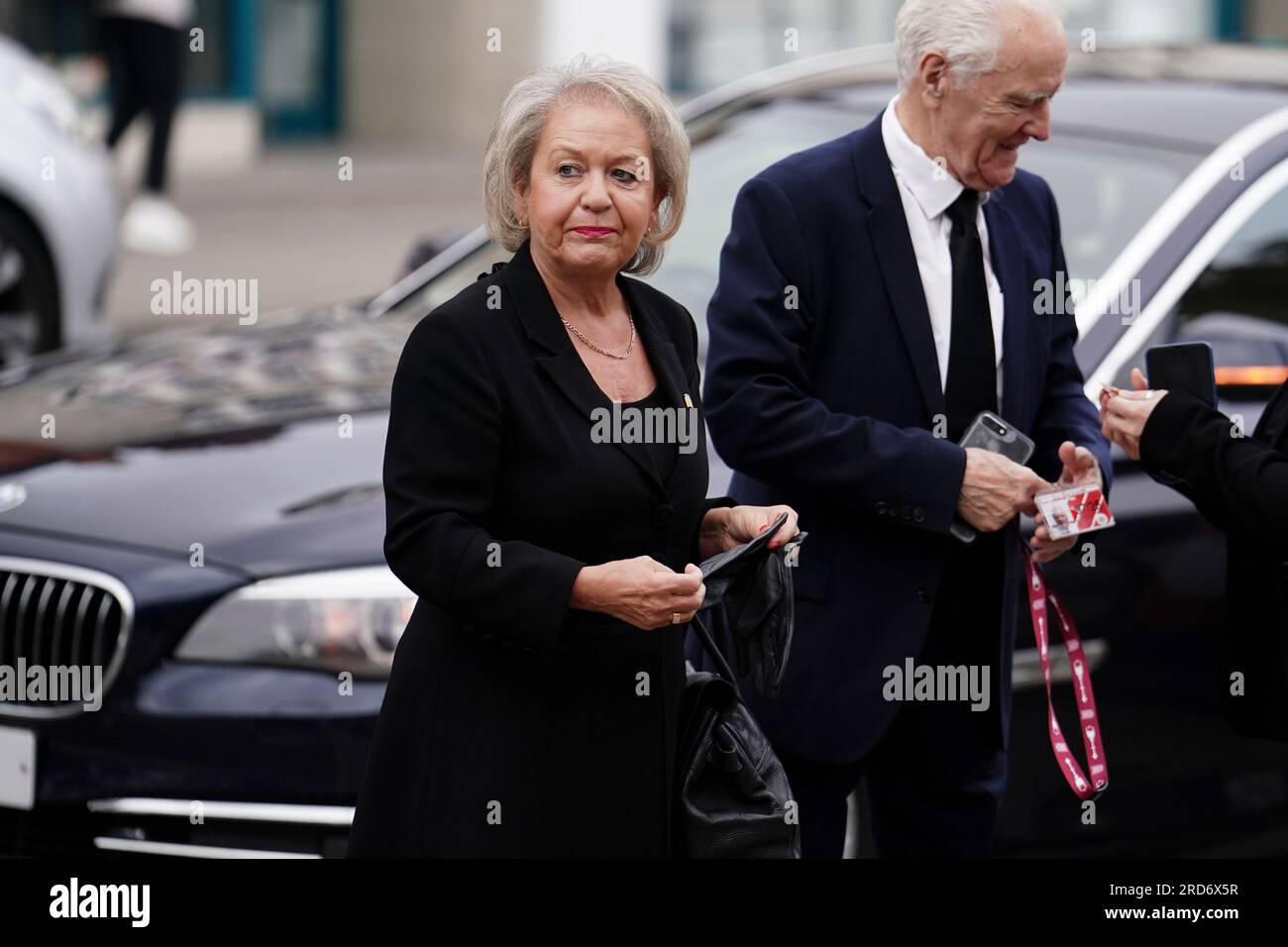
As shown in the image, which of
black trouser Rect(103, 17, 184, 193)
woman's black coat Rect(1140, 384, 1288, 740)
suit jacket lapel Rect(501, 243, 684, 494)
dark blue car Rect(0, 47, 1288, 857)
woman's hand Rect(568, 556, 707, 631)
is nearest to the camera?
woman's hand Rect(568, 556, 707, 631)

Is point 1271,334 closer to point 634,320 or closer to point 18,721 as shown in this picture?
point 634,320

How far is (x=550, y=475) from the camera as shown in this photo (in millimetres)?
2801

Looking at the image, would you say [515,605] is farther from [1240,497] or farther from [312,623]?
[312,623]

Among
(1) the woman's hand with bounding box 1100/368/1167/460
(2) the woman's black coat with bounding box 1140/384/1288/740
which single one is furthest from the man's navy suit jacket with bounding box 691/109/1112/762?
(2) the woman's black coat with bounding box 1140/384/1288/740

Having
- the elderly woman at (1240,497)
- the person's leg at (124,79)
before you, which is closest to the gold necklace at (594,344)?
the elderly woman at (1240,497)

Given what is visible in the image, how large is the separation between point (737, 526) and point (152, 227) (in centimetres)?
875

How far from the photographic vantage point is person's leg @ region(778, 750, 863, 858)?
352cm

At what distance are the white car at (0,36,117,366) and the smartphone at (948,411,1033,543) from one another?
5.20 meters

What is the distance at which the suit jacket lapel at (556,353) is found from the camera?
Answer: 9.31ft

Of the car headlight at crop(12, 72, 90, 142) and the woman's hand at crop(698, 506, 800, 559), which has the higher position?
the car headlight at crop(12, 72, 90, 142)

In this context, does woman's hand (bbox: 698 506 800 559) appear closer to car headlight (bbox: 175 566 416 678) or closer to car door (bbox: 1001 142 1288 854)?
car headlight (bbox: 175 566 416 678)

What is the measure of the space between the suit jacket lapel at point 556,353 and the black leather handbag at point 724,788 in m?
0.28

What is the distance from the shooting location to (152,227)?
11227mm
